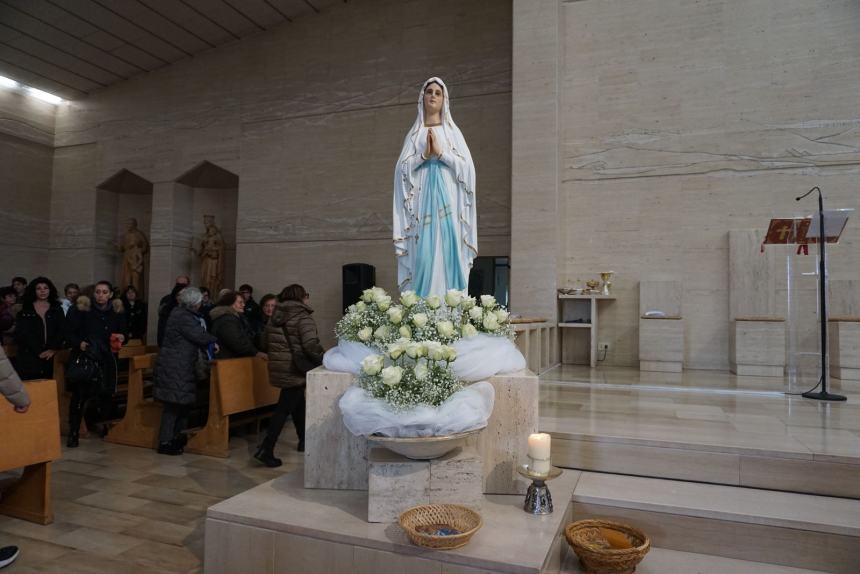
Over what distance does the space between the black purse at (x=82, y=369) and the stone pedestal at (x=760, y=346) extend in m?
7.09

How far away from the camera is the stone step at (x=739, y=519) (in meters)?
2.66

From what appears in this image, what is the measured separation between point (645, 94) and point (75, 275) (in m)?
12.0

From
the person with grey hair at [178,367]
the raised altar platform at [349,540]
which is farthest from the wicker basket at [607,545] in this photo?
the person with grey hair at [178,367]

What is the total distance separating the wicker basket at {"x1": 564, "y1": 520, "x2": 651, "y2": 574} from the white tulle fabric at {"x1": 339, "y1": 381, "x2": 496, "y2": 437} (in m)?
0.71

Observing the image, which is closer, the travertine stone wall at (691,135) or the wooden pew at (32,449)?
the wooden pew at (32,449)

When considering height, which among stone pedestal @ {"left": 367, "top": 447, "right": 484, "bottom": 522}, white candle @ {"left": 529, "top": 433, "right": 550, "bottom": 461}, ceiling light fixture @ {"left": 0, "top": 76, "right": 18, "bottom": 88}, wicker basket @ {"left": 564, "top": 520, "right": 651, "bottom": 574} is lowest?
wicker basket @ {"left": 564, "top": 520, "right": 651, "bottom": 574}

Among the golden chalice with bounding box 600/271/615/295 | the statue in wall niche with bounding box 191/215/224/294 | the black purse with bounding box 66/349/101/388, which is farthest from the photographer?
the statue in wall niche with bounding box 191/215/224/294

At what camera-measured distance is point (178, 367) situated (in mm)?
5332

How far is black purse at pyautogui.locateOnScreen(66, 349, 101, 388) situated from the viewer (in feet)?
17.8

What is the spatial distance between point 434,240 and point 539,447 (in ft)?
5.03

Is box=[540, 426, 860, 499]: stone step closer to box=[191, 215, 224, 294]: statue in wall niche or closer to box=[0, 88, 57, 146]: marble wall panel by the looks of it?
box=[191, 215, 224, 294]: statue in wall niche

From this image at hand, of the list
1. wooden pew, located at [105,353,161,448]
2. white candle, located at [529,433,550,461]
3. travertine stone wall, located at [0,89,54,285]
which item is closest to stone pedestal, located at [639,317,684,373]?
white candle, located at [529,433,550,461]

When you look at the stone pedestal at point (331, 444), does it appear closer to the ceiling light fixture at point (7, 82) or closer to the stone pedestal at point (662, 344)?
the stone pedestal at point (662, 344)

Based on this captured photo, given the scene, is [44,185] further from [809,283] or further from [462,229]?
[809,283]
